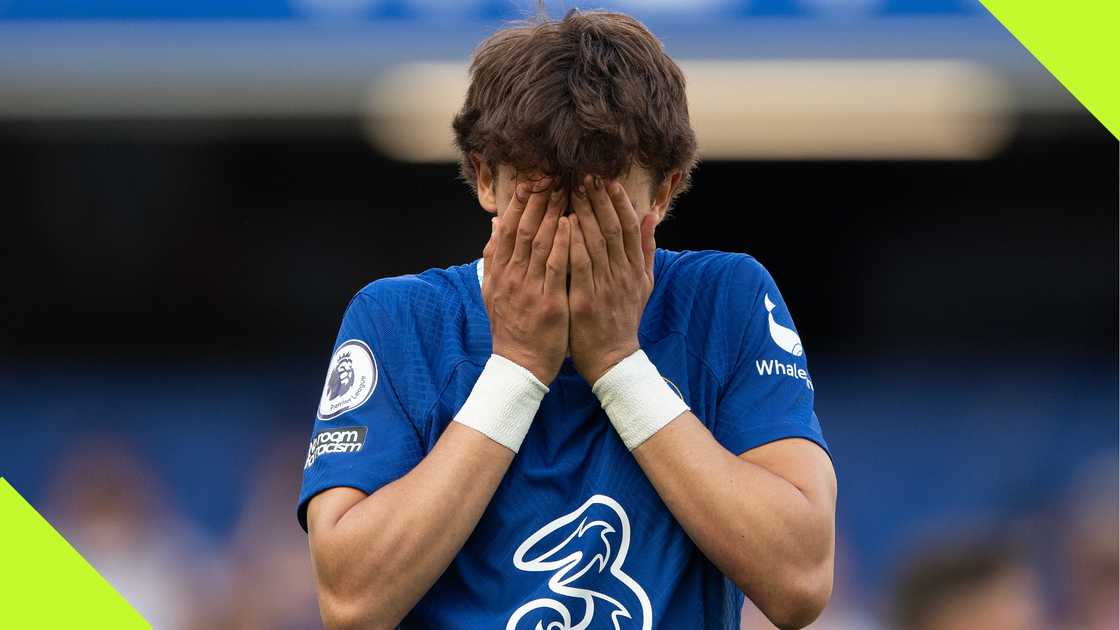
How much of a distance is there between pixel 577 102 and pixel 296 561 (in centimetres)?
469

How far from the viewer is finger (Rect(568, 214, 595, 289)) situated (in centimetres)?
173

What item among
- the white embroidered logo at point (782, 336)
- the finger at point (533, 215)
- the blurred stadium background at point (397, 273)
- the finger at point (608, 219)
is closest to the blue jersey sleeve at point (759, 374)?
the white embroidered logo at point (782, 336)

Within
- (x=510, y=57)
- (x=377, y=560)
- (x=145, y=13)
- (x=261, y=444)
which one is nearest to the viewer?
(x=377, y=560)

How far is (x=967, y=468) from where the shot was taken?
21.8 feet

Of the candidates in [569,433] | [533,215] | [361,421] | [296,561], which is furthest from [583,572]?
[296,561]

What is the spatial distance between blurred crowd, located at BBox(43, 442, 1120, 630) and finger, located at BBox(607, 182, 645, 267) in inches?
174

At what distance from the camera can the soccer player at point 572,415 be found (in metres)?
1.68

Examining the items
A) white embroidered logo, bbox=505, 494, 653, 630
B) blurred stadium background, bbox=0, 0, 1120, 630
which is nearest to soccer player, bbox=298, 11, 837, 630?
white embroidered logo, bbox=505, 494, 653, 630

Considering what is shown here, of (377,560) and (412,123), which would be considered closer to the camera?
(377,560)

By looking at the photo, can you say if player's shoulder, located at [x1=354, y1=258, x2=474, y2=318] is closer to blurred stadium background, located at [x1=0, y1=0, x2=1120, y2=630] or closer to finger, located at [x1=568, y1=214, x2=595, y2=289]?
finger, located at [x1=568, y1=214, x2=595, y2=289]

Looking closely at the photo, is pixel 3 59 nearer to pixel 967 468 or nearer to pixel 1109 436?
pixel 967 468

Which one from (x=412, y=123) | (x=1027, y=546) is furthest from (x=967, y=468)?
(x=412, y=123)

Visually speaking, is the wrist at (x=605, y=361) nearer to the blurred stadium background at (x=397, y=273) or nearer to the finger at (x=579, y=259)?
the finger at (x=579, y=259)

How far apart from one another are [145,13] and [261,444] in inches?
89.3
